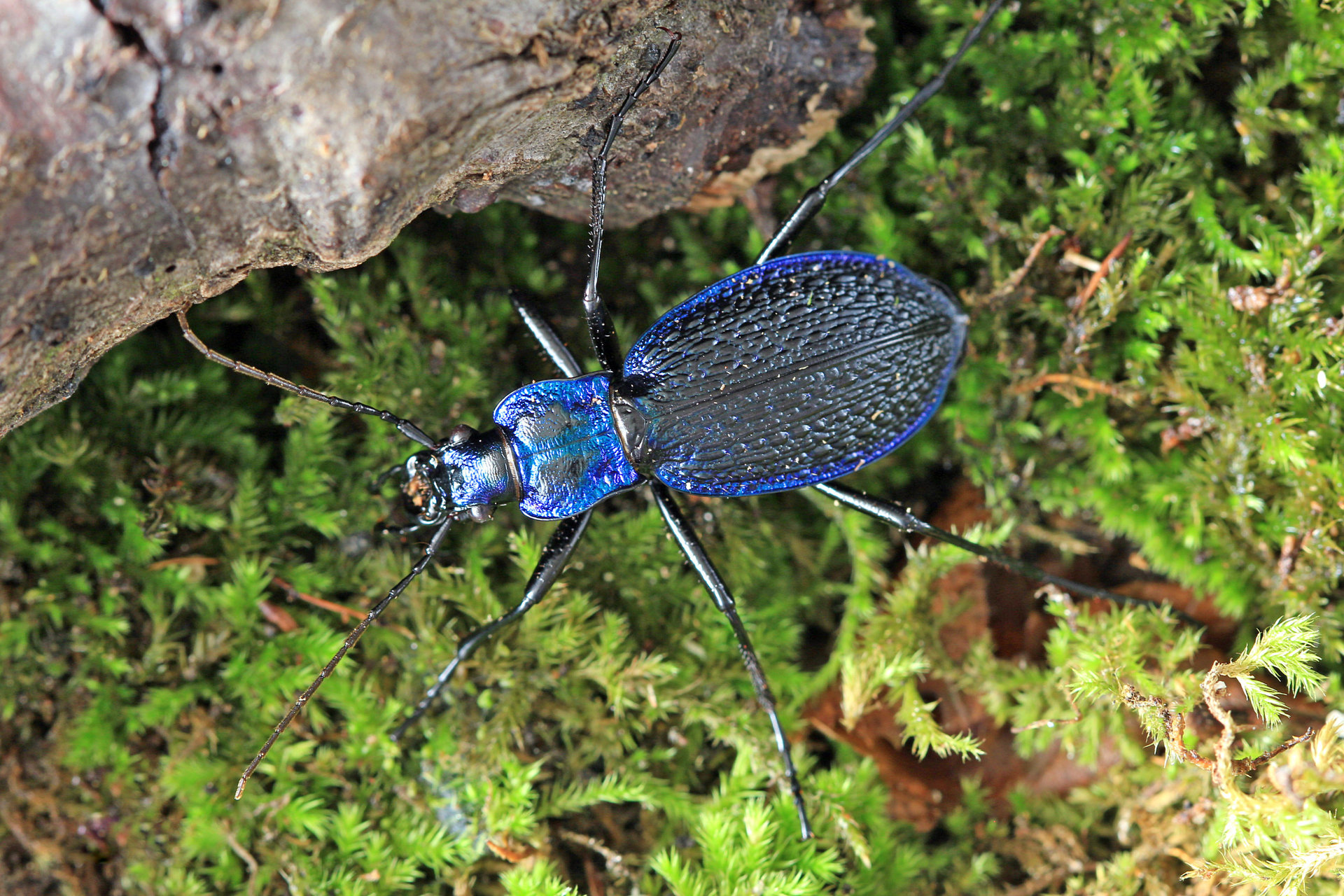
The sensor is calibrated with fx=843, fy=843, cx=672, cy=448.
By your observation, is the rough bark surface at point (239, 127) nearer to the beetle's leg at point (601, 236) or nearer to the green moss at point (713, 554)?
the beetle's leg at point (601, 236)

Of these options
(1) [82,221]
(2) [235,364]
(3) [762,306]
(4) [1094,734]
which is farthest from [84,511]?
(4) [1094,734]

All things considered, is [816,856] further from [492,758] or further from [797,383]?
[797,383]

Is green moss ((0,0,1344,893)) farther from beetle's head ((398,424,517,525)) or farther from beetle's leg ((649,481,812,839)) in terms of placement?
beetle's head ((398,424,517,525))

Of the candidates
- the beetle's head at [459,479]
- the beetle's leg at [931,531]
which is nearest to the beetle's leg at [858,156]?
the beetle's leg at [931,531]

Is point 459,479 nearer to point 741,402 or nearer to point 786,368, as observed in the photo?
point 741,402

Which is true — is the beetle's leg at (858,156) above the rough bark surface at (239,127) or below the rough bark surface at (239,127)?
below

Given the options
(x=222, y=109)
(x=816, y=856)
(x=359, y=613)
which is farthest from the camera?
(x=359, y=613)

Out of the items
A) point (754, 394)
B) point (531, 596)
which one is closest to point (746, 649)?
point (531, 596)
